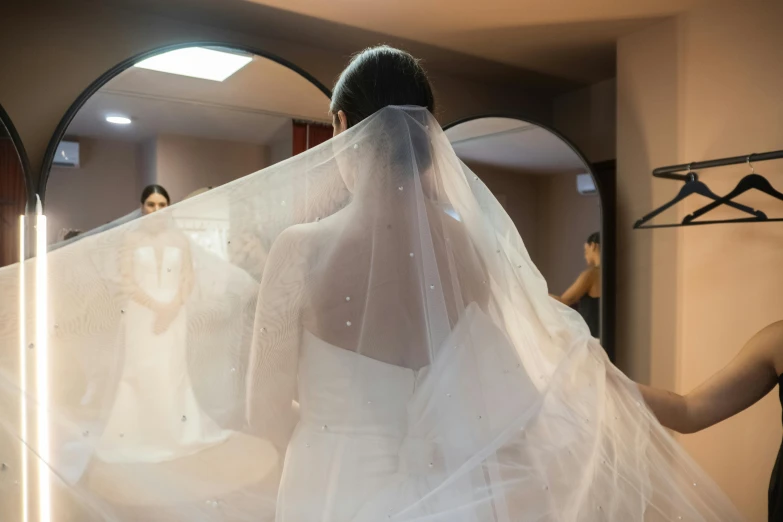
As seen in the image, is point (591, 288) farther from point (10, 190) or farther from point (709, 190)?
point (10, 190)

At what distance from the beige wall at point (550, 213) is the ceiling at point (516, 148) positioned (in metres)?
0.02

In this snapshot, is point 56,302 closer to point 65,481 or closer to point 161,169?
point 65,481

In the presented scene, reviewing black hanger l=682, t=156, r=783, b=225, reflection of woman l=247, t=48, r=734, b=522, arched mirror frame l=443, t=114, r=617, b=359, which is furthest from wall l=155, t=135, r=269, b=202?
black hanger l=682, t=156, r=783, b=225

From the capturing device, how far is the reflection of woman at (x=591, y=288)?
6.35ft

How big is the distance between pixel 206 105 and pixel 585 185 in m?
1.21

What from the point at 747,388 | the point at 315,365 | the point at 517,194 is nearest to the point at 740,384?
the point at 747,388

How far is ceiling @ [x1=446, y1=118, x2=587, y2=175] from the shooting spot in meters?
1.99

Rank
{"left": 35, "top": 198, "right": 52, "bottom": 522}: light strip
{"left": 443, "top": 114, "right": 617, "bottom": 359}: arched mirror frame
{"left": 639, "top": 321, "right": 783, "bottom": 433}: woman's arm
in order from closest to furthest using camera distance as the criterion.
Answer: {"left": 35, "top": 198, "right": 52, "bottom": 522}: light strip → {"left": 639, "top": 321, "right": 783, "bottom": 433}: woman's arm → {"left": 443, "top": 114, "right": 617, "bottom": 359}: arched mirror frame

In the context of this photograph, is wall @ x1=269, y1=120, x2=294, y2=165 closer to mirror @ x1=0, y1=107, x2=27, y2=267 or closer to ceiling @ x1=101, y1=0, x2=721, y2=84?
ceiling @ x1=101, y1=0, x2=721, y2=84

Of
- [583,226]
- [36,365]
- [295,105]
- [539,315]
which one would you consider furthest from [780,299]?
[36,365]

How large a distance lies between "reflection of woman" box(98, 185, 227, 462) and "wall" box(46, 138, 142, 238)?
0.67m

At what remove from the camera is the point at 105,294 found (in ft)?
2.71

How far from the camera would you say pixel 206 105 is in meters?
1.57

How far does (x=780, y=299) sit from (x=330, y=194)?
4.04ft
